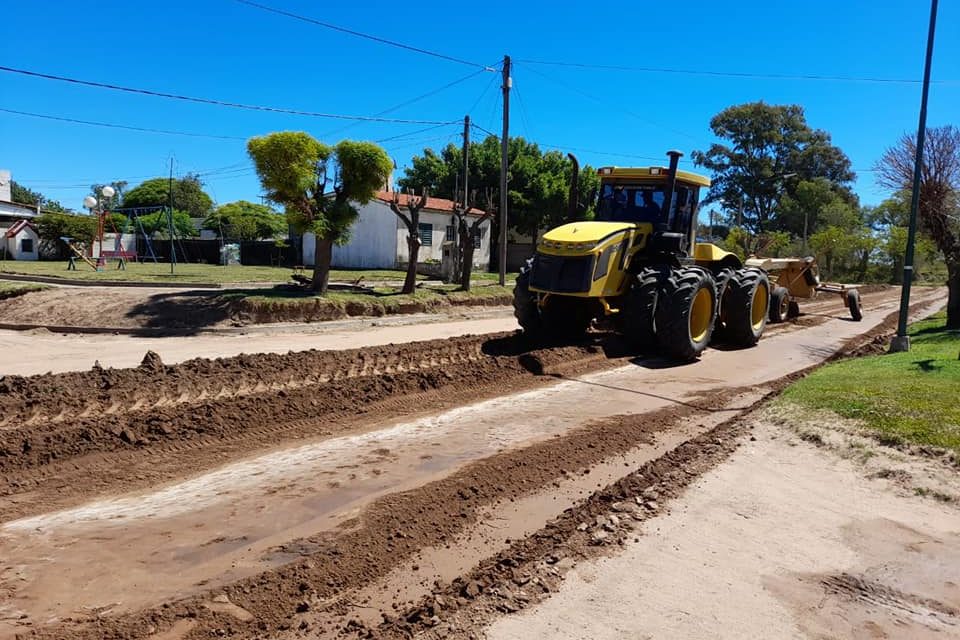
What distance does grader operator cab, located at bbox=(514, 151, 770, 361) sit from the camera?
10492mm

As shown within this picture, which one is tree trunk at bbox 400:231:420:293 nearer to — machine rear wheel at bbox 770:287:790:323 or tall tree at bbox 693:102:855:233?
machine rear wheel at bbox 770:287:790:323

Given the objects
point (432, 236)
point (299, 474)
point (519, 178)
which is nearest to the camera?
point (299, 474)

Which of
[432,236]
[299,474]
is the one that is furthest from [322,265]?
[432,236]

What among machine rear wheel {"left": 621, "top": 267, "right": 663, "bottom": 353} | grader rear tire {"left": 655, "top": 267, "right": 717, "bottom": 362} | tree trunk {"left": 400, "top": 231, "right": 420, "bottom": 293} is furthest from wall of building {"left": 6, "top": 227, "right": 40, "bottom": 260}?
grader rear tire {"left": 655, "top": 267, "right": 717, "bottom": 362}

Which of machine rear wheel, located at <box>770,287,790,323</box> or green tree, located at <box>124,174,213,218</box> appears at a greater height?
green tree, located at <box>124,174,213,218</box>

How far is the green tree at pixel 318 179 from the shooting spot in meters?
16.6

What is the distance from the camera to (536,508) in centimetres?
514

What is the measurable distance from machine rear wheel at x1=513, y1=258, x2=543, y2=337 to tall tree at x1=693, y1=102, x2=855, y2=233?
2136 inches

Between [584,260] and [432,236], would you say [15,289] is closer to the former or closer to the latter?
[584,260]

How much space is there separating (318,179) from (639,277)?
10352 mm

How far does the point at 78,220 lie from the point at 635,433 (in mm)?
34277

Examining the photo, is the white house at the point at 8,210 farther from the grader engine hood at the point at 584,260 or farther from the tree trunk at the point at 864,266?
the tree trunk at the point at 864,266

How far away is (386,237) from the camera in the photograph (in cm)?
3388

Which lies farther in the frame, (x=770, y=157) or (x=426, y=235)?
(x=770, y=157)
